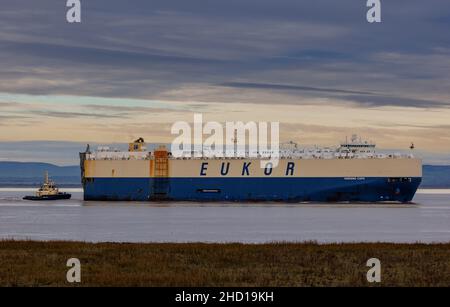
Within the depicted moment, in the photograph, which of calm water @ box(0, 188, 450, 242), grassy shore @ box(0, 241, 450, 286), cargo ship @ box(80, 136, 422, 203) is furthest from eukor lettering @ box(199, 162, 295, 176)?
grassy shore @ box(0, 241, 450, 286)

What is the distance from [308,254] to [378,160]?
67.5 metres

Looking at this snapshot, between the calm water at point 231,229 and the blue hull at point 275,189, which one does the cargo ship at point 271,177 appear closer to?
the blue hull at point 275,189

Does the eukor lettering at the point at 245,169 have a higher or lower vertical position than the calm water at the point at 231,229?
higher

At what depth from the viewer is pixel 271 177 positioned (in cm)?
9356

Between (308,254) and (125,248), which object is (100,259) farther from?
(308,254)

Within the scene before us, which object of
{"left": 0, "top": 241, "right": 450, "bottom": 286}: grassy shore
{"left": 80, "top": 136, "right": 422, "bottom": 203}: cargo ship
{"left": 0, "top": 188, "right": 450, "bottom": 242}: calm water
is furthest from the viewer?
{"left": 80, "top": 136, "right": 422, "bottom": 203}: cargo ship

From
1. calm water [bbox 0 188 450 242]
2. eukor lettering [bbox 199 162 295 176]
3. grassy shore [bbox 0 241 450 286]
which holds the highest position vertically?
eukor lettering [bbox 199 162 295 176]

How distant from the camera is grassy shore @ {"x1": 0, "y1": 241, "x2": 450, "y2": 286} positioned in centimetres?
2014

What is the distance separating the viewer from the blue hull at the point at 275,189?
92.6 meters

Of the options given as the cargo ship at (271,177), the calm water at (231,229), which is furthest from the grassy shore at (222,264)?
the cargo ship at (271,177)

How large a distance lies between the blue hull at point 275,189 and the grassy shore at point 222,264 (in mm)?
62706

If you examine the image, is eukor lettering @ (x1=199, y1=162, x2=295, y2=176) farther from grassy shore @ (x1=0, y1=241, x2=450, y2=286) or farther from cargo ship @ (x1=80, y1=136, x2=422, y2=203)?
grassy shore @ (x1=0, y1=241, x2=450, y2=286)
